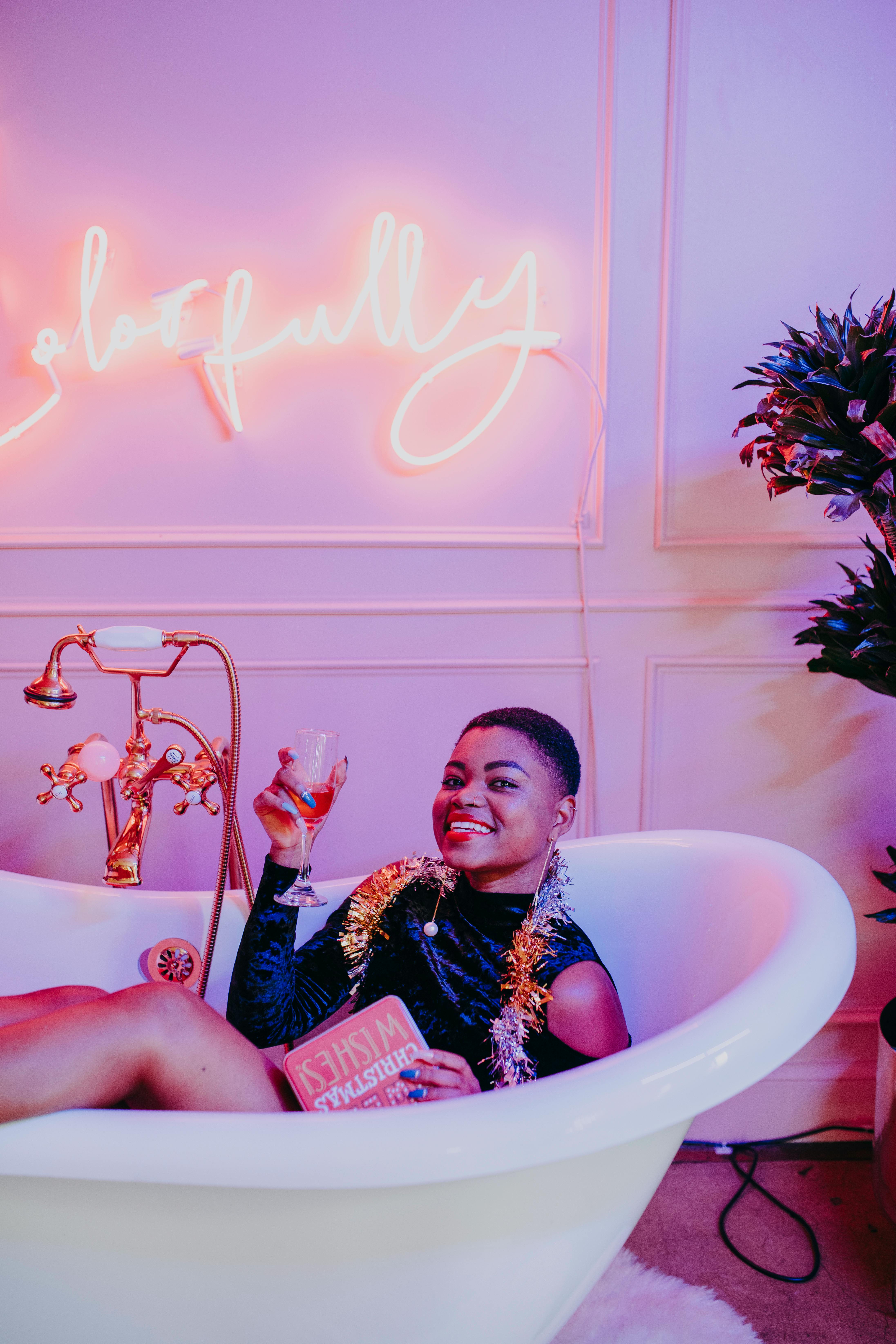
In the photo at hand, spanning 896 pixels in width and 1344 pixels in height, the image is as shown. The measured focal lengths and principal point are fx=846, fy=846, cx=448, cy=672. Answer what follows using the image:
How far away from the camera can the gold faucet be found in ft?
4.42

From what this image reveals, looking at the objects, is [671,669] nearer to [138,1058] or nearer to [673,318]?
[673,318]

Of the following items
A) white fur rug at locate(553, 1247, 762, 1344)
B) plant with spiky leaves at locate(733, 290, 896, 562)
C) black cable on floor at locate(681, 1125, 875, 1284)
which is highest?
plant with spiky leaves at locate(733, 290, 896, 562)

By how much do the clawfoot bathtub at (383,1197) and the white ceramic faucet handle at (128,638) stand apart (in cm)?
68

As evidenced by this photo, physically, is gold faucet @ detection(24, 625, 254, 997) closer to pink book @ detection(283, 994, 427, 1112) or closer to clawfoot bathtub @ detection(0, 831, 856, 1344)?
pink book @ detection(283, 994, 427, 1112)

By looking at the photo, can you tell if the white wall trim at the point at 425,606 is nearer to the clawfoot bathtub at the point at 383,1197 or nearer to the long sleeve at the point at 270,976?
the long sleeve at the point at 270,976

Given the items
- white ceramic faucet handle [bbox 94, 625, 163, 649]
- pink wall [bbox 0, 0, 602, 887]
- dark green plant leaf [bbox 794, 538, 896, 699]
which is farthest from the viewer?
pink wall [bbox 0, 0, 602, 887]

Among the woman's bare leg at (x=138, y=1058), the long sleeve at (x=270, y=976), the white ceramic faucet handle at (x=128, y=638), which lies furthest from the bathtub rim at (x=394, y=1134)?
the white ceramic faucet handle at (x=128, y=638)

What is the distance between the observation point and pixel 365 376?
181 cm

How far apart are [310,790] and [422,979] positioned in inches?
13.0

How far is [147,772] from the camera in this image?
1419 millimetres

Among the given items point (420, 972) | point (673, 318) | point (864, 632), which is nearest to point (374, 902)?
point (420, 972)

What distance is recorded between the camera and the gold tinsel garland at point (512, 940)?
1128mm

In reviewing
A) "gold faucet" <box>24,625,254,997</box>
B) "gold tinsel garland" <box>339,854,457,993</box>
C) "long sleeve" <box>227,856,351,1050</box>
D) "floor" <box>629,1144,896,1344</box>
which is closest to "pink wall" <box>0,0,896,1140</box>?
"floor" <box>629,1144,896,1344</box>

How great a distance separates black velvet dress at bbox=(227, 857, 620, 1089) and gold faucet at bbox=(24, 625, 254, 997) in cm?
17
